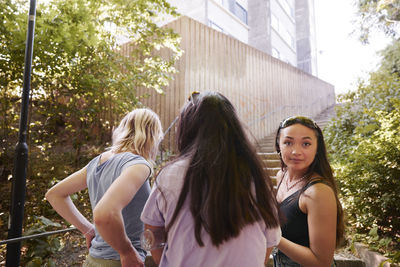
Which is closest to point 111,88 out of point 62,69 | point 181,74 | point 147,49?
point 62,69

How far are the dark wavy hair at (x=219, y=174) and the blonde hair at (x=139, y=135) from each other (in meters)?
0.53

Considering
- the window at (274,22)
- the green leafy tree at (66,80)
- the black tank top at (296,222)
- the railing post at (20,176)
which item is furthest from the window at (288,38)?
the black tank top at (296,222)

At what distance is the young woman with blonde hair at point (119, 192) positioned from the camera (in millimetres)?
1193

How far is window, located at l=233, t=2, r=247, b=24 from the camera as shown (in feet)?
50.5

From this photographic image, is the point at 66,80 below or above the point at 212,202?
above

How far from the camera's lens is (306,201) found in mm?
1460

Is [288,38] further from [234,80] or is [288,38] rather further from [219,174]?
[219,174]

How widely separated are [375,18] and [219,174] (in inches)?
461

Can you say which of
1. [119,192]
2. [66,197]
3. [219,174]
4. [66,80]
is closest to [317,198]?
[219,174]

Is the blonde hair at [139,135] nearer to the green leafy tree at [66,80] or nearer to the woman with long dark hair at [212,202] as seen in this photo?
the woman with long dark hair at [212,202]

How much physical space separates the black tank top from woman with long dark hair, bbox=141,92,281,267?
53cm

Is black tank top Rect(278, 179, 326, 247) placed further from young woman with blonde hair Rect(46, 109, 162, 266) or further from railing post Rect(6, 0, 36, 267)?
railing post Rect(6, 0, 36, 267)

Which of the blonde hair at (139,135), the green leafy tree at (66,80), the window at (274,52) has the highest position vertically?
the window at (274,52)

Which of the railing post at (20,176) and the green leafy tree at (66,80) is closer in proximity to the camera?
the railing post at (20,176)
